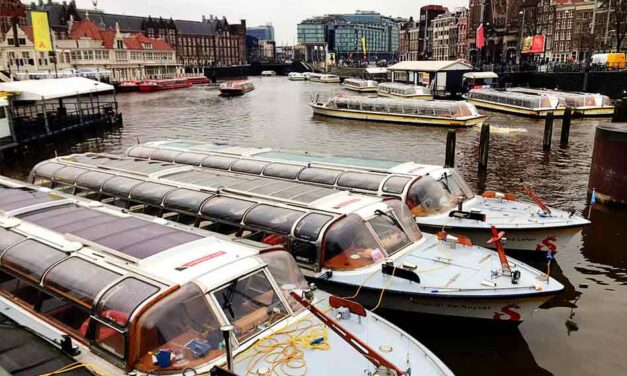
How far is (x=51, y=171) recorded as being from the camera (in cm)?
1889

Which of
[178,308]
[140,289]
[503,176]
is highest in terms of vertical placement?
[140,289]

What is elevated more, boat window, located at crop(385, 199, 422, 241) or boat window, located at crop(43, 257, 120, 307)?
boat window, located at crop(43, 257, 120, 307)

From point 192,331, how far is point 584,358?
30.1ft

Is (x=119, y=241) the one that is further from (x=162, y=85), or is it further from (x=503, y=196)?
(x=162, y=85)

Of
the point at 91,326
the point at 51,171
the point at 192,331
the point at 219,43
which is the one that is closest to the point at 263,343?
the point at 192,331

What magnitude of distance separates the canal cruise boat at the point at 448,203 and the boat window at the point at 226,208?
411 cm

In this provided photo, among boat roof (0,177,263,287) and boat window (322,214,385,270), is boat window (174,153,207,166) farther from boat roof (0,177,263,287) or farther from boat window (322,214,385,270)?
boat window (322,214,385,270)

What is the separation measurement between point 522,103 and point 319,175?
44.3m

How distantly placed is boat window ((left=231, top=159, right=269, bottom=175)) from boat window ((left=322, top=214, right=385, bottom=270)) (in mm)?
7244

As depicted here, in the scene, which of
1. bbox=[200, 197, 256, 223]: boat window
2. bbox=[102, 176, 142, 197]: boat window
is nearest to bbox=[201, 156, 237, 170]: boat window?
bbox=[102, 176, 142, 197]: boat window

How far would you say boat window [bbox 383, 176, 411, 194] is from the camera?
16344 millimetres

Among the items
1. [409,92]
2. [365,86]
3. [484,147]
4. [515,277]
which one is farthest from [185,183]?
[365,86]

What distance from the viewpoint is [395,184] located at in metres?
16.5

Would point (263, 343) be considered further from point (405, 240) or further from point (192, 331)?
point (405, 240)
